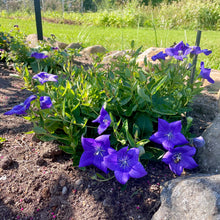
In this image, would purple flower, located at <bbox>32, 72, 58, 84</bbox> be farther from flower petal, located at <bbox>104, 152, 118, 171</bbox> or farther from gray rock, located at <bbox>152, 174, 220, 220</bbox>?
gray rock, located at <bbox>152, 174, 220, 220</bbox>

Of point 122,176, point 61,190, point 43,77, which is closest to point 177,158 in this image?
point 122,176

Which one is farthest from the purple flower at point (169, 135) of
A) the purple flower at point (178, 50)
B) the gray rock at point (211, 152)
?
the purple flower at point (178, 50)

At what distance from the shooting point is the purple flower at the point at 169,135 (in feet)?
4.63

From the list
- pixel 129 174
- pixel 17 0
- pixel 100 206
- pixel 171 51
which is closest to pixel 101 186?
pixel 100 206

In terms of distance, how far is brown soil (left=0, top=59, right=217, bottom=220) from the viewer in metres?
1.41

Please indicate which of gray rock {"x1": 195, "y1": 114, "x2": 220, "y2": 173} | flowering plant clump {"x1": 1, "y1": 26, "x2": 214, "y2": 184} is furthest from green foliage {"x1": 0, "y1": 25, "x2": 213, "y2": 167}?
gray rock {"x1": 195, "y1": 114, "x2": 220, "y2": 173}

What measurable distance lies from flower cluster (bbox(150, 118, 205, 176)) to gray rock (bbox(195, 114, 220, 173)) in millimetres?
180

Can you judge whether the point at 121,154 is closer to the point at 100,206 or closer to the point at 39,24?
the point at 100,206

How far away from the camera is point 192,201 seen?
124cm

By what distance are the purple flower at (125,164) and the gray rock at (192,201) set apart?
9.3 inches

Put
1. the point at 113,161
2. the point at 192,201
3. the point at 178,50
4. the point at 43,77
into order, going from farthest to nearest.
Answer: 1. the point at 178,50
2. the point at 43,77
3. the point at 113,161
4. the point at 192,201

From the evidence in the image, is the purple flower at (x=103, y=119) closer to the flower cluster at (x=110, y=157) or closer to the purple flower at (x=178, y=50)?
the flower cluster at (x=110, y=157)

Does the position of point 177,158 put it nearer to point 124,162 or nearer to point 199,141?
point 199,141

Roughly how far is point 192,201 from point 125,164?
1.33 feet
